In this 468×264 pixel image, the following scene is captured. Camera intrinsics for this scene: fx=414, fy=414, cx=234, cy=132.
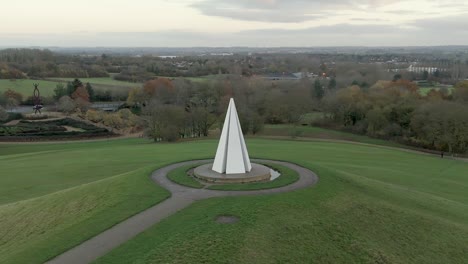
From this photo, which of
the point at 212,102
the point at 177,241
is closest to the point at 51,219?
the point at 177,241

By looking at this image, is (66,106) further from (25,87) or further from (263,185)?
(263,185)

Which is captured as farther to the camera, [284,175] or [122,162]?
[122,162]

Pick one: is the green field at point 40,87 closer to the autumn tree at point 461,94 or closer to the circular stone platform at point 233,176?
the autumn tree at point 461,94

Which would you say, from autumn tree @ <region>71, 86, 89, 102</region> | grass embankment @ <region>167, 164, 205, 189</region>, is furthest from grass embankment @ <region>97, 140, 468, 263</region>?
autumn tree @ <region>71, 86, 89, 102</region>

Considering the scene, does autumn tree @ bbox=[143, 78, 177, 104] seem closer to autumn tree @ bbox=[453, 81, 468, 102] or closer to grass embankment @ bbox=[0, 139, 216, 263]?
grass embankment @ bbox=[0, 139, 216, 263]

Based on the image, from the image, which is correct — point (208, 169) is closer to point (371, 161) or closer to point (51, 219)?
point (51, 219)

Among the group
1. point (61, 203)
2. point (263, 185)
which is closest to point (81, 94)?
point (61, 203)

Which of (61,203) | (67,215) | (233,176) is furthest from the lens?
(233,176)
